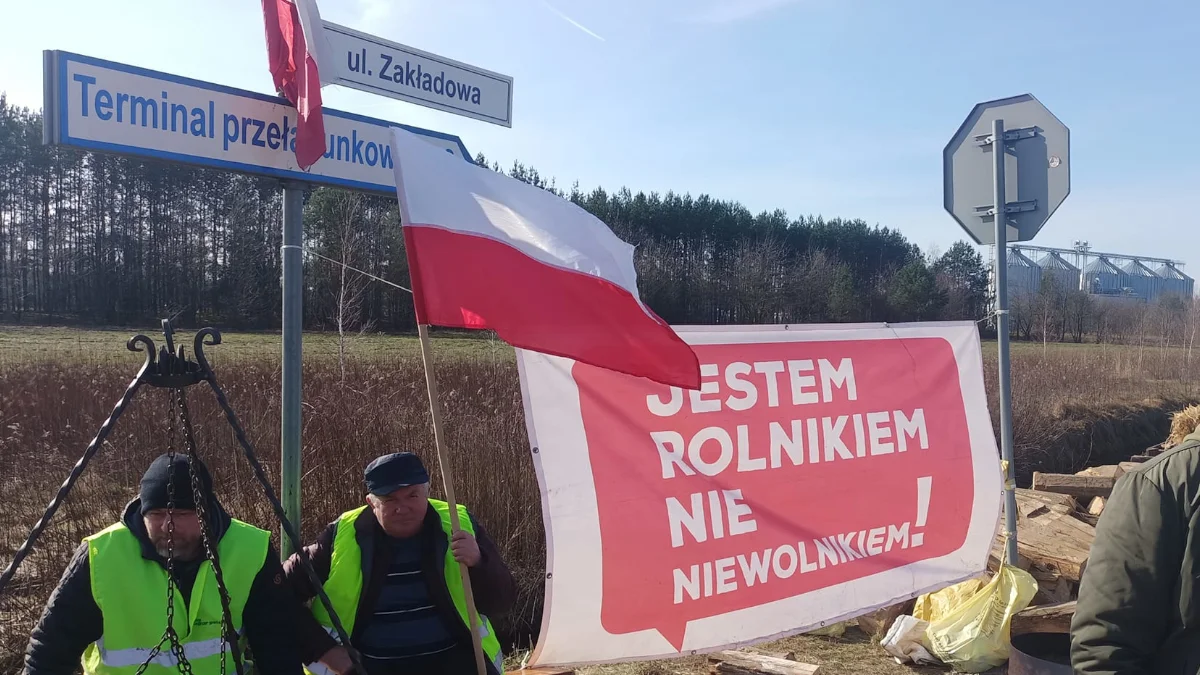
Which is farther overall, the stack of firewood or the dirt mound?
the dirt mound

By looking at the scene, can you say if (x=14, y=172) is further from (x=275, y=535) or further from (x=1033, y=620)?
(x=1033, y=620)

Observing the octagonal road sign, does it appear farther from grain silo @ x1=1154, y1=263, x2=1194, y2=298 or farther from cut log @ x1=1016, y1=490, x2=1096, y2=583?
grain silo @ x1=1154, y1=263, x2=1194, y2=298

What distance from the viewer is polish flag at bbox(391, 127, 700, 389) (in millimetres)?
2697

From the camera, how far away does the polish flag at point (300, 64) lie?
9.60 feet

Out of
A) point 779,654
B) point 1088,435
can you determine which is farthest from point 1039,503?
point 1088,435

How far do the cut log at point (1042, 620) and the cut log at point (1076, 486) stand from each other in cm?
384

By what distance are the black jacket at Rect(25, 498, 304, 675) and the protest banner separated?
100cm

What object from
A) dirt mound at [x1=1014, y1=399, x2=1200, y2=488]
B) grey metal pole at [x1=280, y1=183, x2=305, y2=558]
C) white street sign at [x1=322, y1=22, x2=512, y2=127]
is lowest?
dirt mound at [x1=1014, y1=399, x2=1200, y2=488]

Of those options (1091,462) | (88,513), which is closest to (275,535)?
(88,513)

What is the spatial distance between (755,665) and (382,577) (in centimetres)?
205

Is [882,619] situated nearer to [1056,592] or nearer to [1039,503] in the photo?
[1056,592]

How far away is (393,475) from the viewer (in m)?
3.08

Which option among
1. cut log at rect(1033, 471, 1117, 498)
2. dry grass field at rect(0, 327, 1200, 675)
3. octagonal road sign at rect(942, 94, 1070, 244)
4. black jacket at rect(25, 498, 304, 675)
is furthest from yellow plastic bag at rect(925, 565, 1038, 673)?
cut log at rect(1033, 471, 1117, 498)

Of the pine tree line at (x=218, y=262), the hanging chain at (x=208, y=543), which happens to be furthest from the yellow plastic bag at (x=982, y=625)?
the pine tree line at (x=218, y=262)
